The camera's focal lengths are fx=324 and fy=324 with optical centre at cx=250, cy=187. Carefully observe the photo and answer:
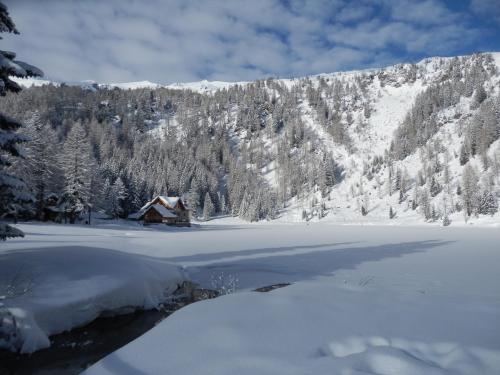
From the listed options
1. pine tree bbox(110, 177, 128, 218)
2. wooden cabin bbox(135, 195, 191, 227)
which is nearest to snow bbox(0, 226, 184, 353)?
pine tree bbox(110, 177, 128, 218)

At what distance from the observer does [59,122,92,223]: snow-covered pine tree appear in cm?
4188

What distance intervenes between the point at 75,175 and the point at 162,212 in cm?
2351

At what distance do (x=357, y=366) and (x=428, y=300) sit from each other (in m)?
3.39

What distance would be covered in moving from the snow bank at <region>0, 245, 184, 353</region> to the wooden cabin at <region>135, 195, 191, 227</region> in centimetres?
5374

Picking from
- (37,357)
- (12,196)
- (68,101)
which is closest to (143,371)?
(37,357)

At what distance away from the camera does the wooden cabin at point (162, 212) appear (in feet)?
209

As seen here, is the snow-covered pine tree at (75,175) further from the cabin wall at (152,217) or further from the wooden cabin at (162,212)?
the cabin wall at (152,217)

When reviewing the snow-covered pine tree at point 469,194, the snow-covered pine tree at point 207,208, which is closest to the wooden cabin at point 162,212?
the snow-covered pine tree at point 207,208

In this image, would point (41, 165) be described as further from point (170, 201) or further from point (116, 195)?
point (170, 201)

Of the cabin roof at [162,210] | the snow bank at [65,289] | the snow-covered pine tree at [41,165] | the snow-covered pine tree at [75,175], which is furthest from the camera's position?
the cabin roof at [162,210]

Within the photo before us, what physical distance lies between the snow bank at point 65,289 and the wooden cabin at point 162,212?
176ft

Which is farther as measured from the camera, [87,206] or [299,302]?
[87,206]

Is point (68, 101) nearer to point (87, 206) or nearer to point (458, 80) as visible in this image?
point (87, 206)

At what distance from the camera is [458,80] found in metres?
134
